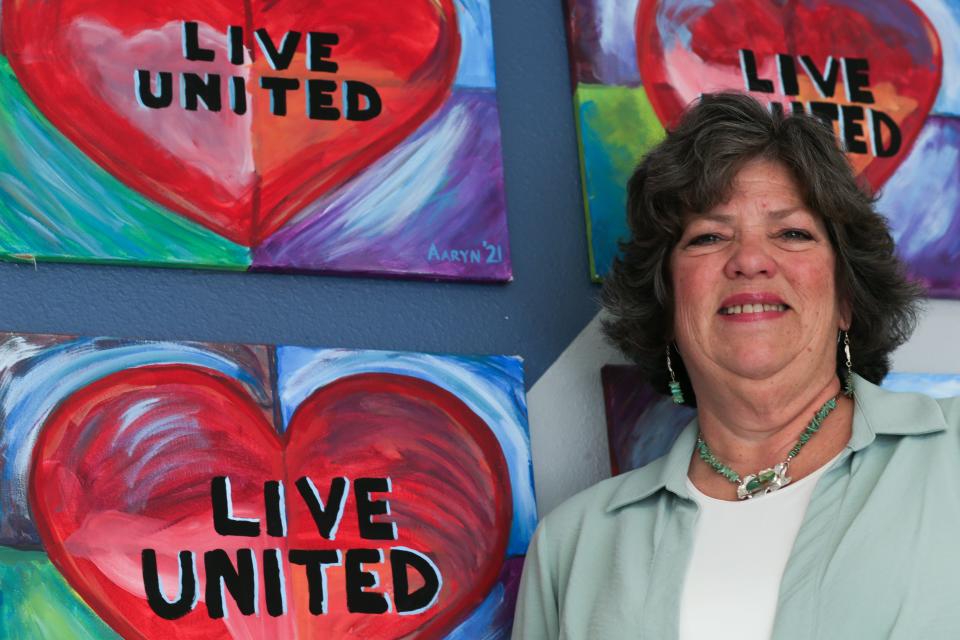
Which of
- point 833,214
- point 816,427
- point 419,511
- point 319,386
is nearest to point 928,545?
point 816,427

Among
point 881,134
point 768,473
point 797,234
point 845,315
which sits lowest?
point 768,473

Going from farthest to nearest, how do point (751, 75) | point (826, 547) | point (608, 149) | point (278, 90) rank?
1. point (751, 75)
2. point (608, 149)
3. point (278, 90)
4. point (826, 547)

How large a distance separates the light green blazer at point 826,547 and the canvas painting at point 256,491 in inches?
4.2

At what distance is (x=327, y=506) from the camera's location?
1739 mm

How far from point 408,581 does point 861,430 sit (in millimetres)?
544

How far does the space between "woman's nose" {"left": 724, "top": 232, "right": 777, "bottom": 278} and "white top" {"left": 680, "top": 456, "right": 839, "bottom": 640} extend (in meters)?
0.24

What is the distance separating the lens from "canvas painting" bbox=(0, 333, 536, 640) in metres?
1.62

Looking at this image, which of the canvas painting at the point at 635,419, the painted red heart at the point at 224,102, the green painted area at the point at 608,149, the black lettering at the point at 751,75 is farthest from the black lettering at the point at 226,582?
the black lettering at the point at 751,75

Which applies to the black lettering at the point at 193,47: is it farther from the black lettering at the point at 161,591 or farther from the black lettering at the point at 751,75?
the black lettering at the point at 751,75

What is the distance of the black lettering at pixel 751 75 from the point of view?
2.14 m

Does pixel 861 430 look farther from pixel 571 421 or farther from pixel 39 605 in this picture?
pixel 39 605

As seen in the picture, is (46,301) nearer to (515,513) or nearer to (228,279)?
(228,279)

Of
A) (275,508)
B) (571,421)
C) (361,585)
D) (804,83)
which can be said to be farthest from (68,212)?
(804,83)

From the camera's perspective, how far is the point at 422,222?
1902 mm
